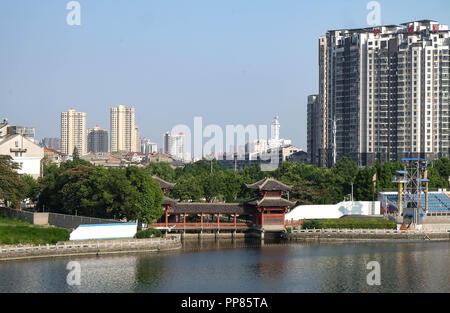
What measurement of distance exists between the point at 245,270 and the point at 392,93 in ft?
228

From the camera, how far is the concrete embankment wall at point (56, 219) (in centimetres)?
5291

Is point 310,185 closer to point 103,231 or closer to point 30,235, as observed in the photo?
point 103,231

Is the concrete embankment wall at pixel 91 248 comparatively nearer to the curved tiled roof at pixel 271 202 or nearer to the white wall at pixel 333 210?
the curved tiled roof at pixel 271 202

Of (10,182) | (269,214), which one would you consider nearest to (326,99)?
(269,214)

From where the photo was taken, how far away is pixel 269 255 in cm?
4788

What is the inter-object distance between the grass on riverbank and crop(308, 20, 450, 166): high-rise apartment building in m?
66.8

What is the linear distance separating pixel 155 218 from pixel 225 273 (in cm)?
1546

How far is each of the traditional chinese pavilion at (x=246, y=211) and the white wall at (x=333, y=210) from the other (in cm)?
224

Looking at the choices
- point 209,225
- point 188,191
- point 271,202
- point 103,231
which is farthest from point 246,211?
point 103,231

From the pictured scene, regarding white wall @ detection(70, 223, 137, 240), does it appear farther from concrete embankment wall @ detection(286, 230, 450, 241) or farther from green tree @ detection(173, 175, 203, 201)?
green tree @ detection(173, 175, 203, 201)

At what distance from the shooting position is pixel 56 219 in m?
55.9

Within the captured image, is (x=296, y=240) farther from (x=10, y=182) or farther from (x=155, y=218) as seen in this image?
(x=10, y=182)
